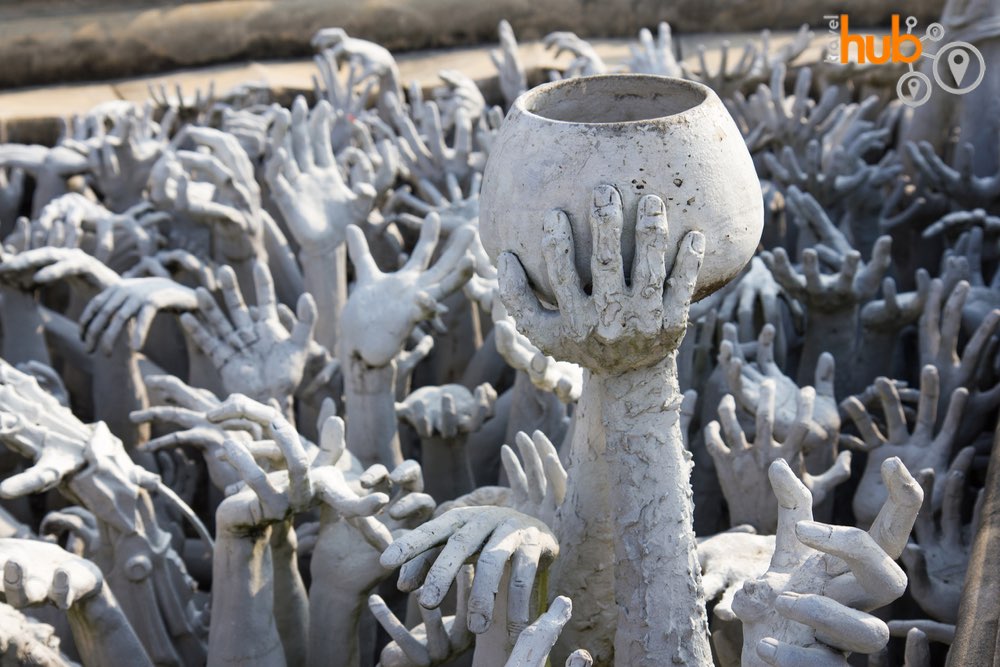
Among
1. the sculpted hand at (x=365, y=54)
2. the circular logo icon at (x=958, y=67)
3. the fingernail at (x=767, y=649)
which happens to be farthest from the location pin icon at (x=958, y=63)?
the fingernail at (x=767, y=649)

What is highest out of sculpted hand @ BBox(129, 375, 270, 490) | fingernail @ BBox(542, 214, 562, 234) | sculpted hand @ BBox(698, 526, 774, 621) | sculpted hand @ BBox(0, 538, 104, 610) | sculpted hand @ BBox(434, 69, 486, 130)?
fingernail @ BBox(542, 214, 562, 234)

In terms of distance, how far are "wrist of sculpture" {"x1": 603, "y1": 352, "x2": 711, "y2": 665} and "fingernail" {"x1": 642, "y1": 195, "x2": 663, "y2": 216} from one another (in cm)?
22

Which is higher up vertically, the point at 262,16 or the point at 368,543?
the point at 262,16

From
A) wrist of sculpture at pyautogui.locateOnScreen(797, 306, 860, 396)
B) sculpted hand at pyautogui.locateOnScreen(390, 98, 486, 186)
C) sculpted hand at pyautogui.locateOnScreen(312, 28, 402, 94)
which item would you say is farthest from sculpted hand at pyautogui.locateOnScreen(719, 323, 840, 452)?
sculpted hand at pyautogui.locateOnScreen(312, 28, 402, 94)

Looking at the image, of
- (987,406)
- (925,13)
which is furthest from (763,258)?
(925,13)

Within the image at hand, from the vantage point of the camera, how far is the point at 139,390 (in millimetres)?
2934

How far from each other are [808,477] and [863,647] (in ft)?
2.68

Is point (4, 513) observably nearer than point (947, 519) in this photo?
No

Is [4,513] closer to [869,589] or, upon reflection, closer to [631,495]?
[631,495]

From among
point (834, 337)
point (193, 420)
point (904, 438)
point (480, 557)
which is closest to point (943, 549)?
point (904, 438)

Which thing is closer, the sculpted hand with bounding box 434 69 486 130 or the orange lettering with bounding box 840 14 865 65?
the sculpted hand with bounding box 434 69 486 130

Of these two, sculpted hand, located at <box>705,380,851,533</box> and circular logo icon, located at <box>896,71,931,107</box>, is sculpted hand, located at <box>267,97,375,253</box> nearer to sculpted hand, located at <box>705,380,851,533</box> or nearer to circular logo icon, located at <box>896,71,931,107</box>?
sculpted hand, located at <box>705,380,851,533</box>

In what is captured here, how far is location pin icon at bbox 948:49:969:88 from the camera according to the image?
3.62 m

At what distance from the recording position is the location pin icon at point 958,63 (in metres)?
3.62
